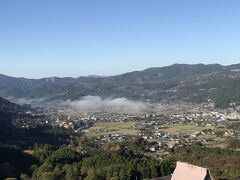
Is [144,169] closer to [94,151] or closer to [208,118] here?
[94,151]

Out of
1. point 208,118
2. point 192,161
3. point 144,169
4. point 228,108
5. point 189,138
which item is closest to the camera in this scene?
point 144,169

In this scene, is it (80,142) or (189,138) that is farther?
(189,138)

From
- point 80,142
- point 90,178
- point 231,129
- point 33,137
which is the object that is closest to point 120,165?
point 90,178

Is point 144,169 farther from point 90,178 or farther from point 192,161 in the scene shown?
point 192,161

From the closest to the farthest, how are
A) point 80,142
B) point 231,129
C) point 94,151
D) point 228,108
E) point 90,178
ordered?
point 90,178
point 94,151
point 80,142
point 231,129
point 228,108

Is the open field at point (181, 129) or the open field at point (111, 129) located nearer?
the open field at point (111, 129)

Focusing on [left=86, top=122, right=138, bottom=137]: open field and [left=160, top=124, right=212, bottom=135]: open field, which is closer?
[left=86, top=122, right=138, bottom=137]: open field

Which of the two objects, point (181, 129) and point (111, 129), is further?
point (111, 129)
